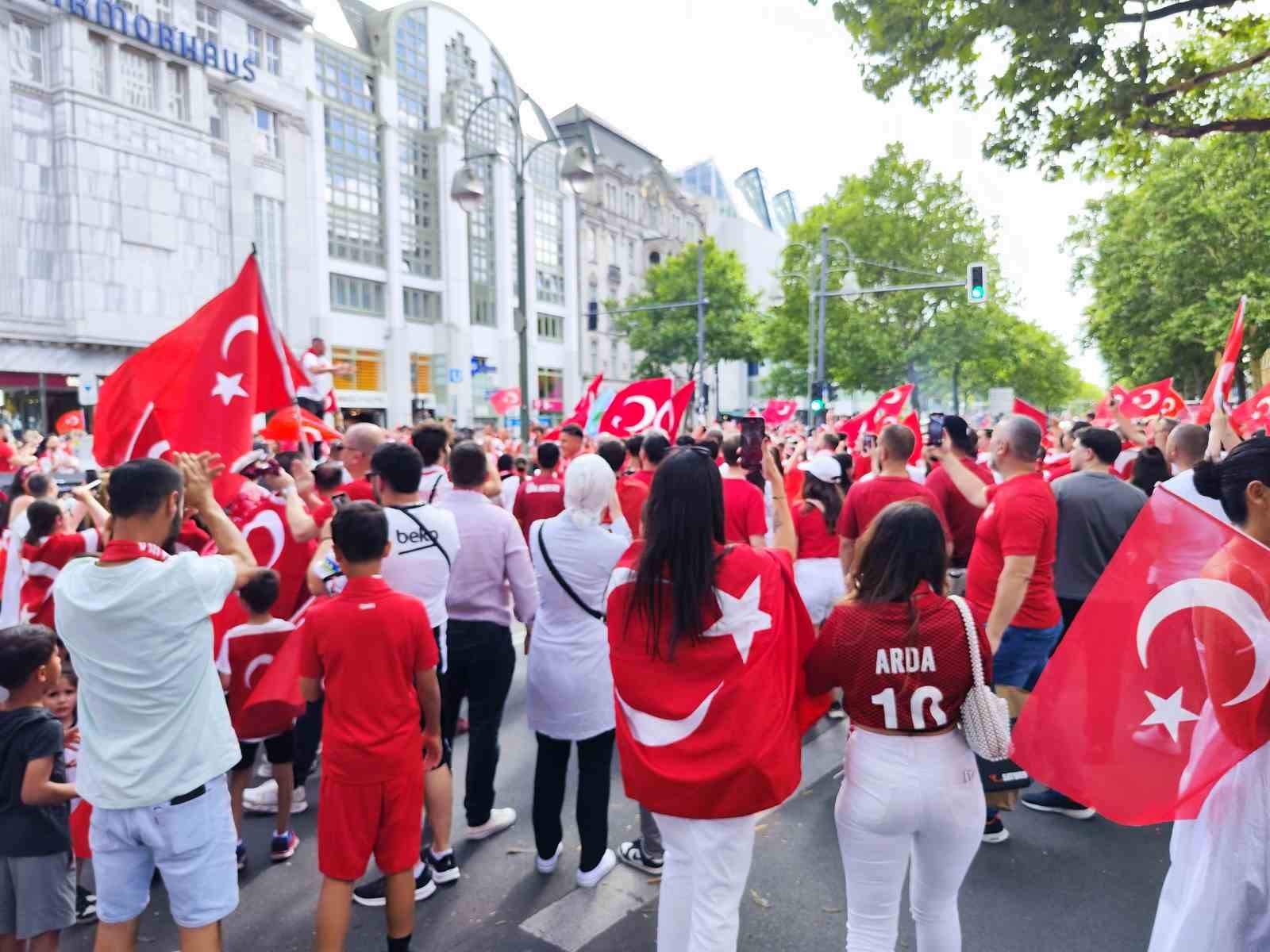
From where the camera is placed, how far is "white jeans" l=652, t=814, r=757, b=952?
255cm

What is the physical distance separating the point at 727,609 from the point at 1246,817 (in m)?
1.32

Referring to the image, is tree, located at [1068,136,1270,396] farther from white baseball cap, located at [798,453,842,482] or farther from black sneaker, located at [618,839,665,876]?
black sneaker, located at [618,839,665,876]

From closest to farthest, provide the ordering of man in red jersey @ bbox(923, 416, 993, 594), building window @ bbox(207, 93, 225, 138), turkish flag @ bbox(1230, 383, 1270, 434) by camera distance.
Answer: man in red jersey @ bbox(923, 416, 993, 594) < turkish flag @ bbox(1230, 383, 1270, 434) < building window @ bbox(207, 93, 225, 138)

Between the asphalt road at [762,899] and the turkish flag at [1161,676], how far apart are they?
5.10 ft

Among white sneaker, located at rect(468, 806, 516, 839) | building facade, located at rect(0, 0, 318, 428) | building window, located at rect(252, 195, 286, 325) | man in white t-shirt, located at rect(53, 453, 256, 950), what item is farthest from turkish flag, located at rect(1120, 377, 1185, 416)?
building window, located at rect(252, 195, 286, 325)

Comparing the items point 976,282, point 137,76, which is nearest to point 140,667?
point 976,282

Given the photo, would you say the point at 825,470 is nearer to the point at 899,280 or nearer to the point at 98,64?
the point at 98,64

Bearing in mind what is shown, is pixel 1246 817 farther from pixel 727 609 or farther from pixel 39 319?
pixel 39 319

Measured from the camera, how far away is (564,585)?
150 inches

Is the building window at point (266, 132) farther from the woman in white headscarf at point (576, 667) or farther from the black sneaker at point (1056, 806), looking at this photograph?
the black sneaker at point (1056, 806)

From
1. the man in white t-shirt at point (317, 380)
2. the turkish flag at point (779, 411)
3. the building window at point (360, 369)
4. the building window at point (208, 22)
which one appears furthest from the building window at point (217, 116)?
the turkish flag at point (779, 411)

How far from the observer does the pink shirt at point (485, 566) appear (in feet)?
13.9

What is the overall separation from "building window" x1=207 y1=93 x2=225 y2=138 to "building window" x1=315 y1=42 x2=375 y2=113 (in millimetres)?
5701

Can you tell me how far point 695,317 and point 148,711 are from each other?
144 feet
